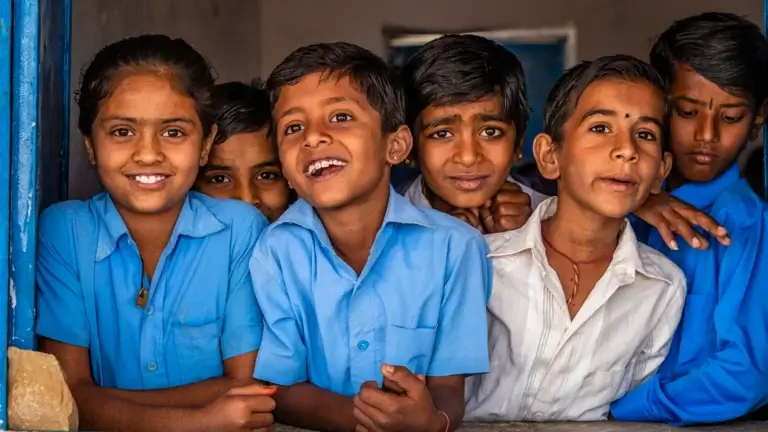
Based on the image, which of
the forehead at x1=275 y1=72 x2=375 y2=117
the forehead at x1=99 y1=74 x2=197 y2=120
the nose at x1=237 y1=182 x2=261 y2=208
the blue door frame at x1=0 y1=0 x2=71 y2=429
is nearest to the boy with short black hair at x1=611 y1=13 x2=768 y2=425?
the forehead at x1=275 y1=72 x2=375 y2=117

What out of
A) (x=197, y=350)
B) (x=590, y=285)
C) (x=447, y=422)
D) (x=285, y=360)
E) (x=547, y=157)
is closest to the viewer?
(x=447, y=422)

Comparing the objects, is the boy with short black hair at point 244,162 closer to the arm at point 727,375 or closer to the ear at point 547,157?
the ear at point 547,157

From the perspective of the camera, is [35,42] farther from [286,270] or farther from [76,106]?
[76,106]

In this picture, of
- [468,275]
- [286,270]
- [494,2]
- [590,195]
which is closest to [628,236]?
[590,195]

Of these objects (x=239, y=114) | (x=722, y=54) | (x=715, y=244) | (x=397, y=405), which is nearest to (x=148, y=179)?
(x=239, y=114)

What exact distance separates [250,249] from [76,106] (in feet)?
2.86

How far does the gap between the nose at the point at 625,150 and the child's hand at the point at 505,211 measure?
0.40 m

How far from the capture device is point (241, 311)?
2.63 meters

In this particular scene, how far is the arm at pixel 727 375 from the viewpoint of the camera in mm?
2680

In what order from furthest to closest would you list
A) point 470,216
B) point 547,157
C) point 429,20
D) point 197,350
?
1. point 429,20
2. point 470,216
3. point 547,157
4. point 197,350

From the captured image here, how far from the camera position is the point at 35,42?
7.27 feet

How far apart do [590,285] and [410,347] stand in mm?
523

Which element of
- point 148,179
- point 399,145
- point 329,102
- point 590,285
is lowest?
point 590,285

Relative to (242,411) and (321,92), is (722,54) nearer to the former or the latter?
(321,92)
